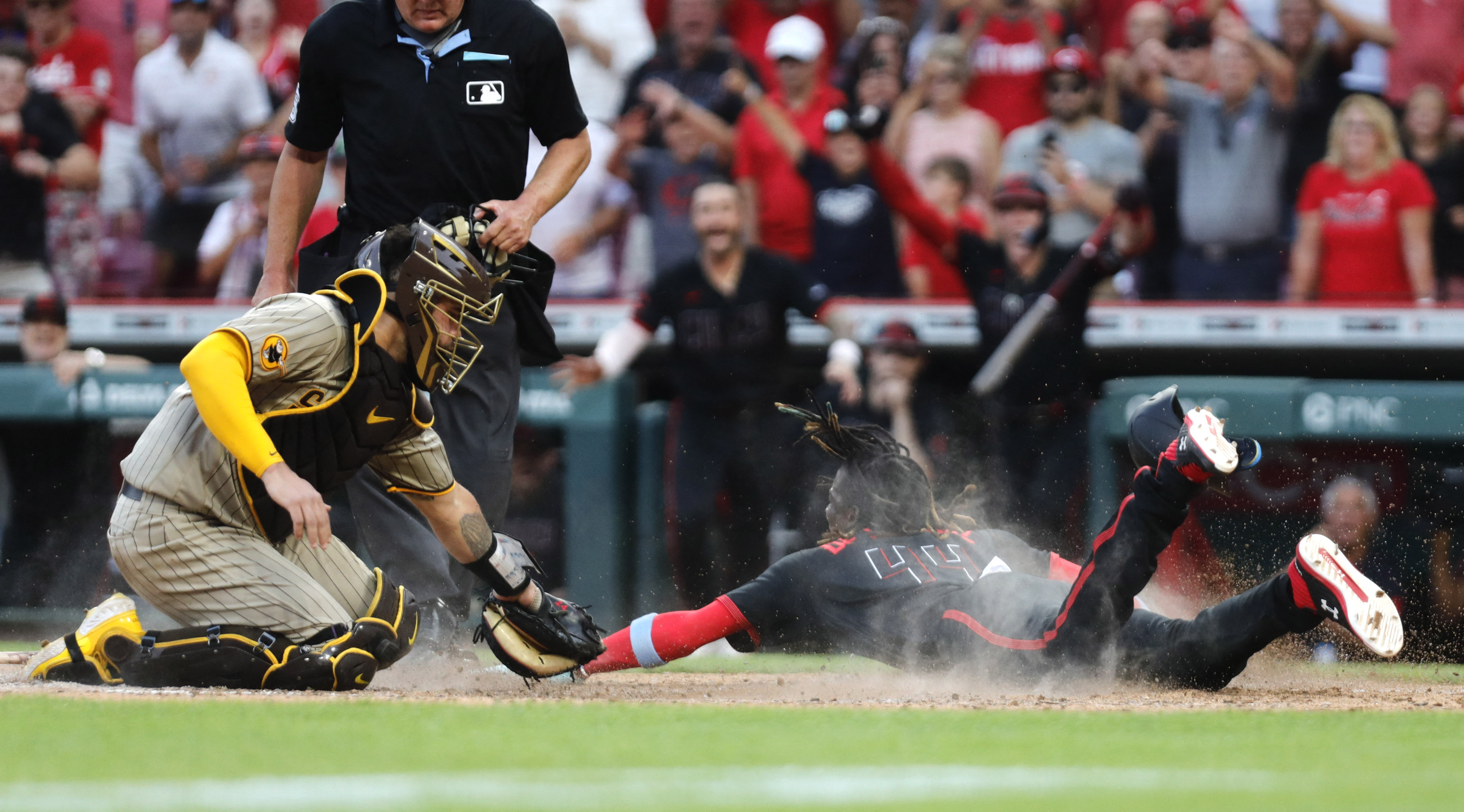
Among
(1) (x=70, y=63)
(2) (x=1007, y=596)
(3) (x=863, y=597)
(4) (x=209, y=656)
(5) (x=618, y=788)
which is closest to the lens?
(5) (x=618, y=788)

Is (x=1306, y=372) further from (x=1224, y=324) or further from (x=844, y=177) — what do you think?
(x=844, y=177)

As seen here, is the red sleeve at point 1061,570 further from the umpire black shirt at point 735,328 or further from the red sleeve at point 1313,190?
the red sleeve at point 1313,190

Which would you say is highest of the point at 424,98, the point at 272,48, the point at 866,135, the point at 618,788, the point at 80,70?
the point at 424,98

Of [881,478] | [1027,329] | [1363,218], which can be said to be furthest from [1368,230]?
[881,478]

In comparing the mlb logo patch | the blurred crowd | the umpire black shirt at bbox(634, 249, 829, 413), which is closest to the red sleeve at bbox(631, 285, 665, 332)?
the umpire black shirt at bbox(634, 249, 829, 413)

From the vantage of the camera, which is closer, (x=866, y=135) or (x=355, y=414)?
(x=355, y=414)

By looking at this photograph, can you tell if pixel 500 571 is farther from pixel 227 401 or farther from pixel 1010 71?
pixel 1010 71

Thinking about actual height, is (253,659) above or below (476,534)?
below
